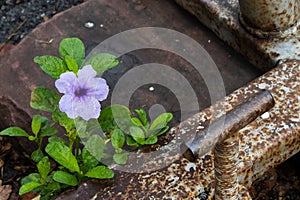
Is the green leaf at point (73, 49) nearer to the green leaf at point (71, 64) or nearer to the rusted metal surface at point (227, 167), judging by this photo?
the green leaf at point (71, 64)

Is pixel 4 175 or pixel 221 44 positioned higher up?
pixel 221 44

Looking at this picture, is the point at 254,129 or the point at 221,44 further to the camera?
the point at 221,44

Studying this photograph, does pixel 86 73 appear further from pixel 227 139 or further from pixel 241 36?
pixel 241 36

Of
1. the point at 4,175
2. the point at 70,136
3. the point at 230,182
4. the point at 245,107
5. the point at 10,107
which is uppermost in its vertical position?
the point at 245,107

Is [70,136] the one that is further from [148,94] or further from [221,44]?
[221,44]

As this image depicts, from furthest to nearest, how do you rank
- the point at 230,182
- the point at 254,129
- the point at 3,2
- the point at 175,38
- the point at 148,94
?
the point at 3,2 < the point at 175,38 < the point at 148,94 < the point at 254,129 < the point at 230,182

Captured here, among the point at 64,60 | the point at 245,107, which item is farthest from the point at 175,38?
the point at 245,107

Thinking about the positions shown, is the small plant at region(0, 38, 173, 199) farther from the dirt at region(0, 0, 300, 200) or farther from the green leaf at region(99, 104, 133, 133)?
the dirt at region(0, 0, 300, 200)

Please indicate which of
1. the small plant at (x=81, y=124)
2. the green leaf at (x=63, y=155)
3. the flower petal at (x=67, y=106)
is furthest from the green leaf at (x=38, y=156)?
the flower petal at (x=67, y=106)
